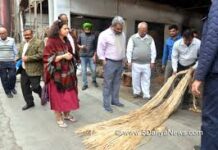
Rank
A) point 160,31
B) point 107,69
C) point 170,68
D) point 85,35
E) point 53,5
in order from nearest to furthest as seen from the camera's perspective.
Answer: point 107,69
point 170,68
point 85,35
point 53,5
point 160,31

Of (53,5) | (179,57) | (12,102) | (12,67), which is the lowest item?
(12,102)

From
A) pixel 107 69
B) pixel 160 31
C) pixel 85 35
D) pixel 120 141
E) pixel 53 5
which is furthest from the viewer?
pixel 160 31

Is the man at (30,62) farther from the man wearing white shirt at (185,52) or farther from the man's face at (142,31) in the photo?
the man wearing white shirt at (185,52)

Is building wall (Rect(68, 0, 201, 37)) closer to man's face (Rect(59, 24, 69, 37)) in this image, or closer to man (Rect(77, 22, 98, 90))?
man (Rect(77, 22, 98, 90))

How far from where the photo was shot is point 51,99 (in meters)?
4.86

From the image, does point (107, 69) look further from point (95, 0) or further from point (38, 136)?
point (95, 0)

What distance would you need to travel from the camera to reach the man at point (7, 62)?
24.0 feet

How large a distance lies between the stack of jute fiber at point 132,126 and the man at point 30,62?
170 cm

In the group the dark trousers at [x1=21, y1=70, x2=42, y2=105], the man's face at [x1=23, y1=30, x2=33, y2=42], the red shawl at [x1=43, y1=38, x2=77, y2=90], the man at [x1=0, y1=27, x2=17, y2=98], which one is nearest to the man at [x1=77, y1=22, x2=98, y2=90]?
the man at [x1=0, y1=27, x2=17, y2=98]

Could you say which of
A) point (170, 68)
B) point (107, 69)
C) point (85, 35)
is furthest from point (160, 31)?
point (107, 69)

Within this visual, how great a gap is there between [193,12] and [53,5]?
7431mm

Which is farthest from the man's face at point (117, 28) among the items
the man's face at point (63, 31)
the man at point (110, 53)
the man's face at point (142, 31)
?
the man's face at point (63, 31)

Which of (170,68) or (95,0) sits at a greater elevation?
(95,0)

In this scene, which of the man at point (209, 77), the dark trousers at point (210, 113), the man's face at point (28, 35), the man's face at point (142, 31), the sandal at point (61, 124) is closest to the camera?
the man at point (209, 77)
